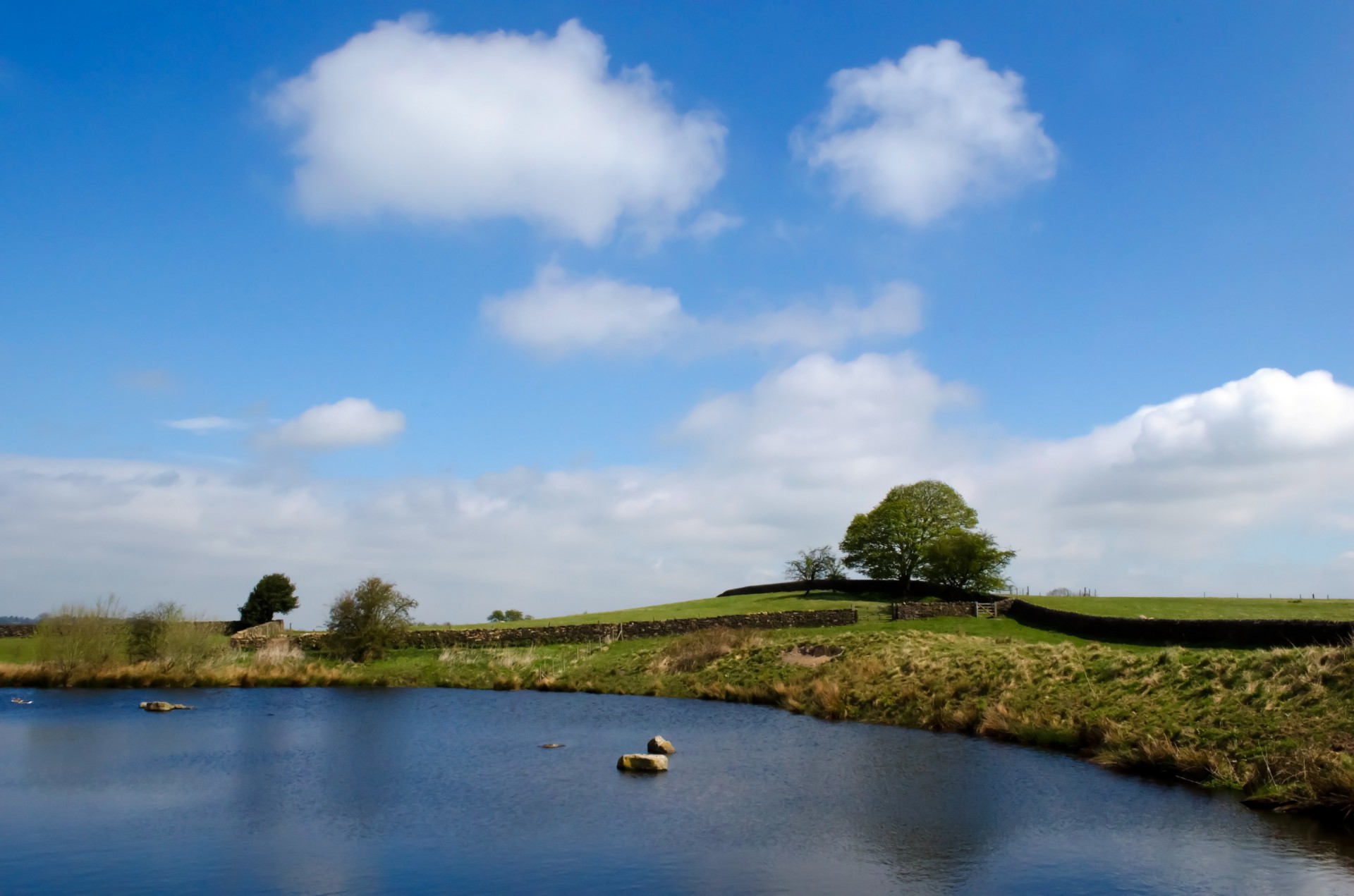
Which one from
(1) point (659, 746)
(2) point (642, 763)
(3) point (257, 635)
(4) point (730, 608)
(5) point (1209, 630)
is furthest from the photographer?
(4) point (730, 608)

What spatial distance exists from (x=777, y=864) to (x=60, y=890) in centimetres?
1367

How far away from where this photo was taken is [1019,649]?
45000 mm

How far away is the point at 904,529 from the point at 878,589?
780 centimetres

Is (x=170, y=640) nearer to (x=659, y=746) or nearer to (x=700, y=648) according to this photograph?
(x=700, y=648)

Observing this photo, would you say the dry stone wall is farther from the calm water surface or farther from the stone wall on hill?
the calm water surface

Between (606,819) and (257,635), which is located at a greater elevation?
(257,635)

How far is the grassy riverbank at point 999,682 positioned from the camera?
26.0 metres

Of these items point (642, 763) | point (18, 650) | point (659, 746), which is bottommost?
point (642, 763)

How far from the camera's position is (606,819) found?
73.8ft

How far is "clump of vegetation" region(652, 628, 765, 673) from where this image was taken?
56688 mm

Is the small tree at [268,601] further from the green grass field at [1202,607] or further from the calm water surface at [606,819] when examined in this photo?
the green grass field at [1202,607]

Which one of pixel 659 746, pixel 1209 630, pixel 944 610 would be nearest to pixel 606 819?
pixel 659 746

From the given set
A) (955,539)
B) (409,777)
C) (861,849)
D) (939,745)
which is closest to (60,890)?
(409,777)

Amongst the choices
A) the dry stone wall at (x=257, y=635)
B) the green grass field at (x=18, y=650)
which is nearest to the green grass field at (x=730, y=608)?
the dry stone wall at (x=257, y=635)
